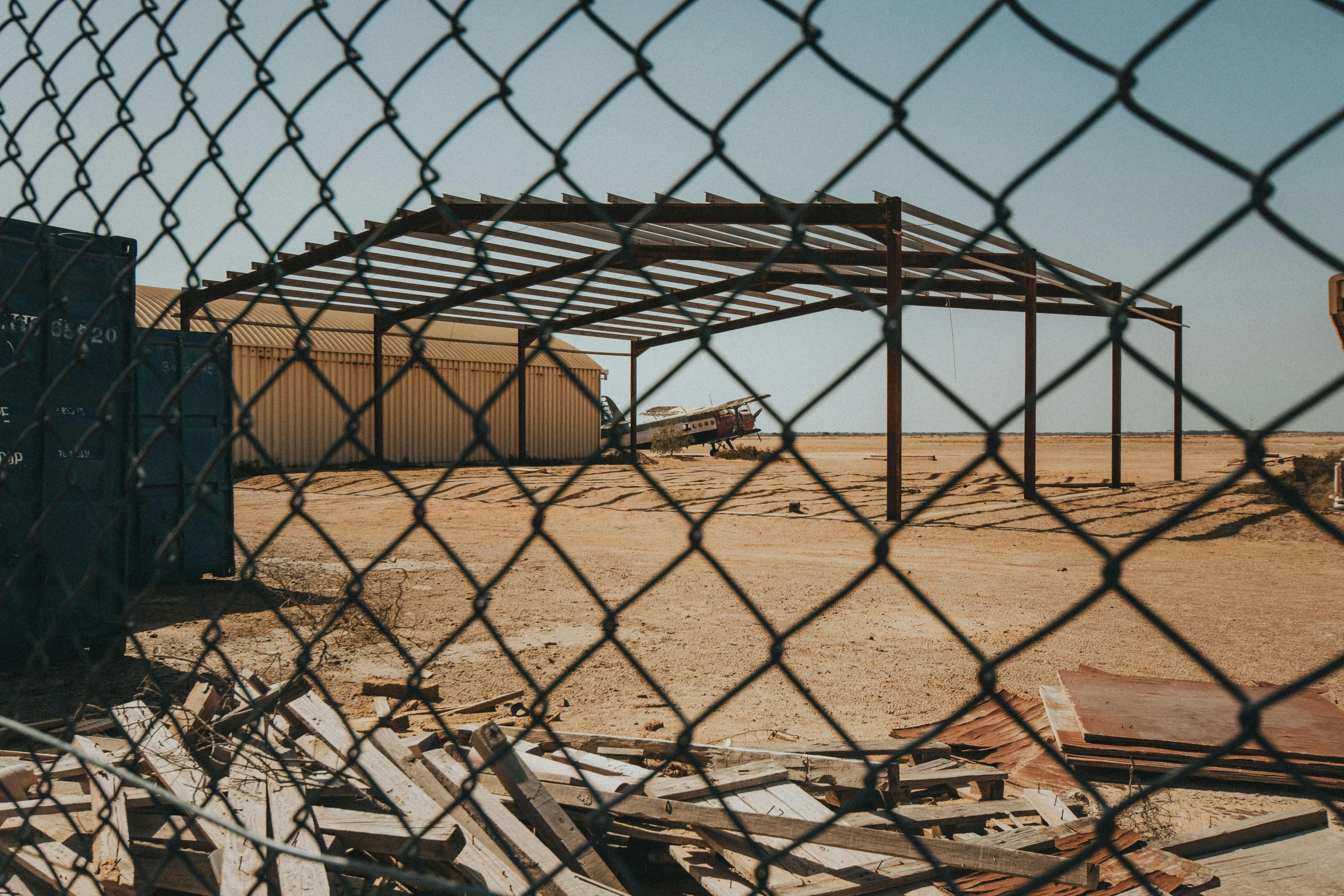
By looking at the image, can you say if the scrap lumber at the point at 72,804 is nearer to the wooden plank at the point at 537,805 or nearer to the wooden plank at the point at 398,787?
the wooden plank at the point at 398,787

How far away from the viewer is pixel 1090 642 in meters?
5.51

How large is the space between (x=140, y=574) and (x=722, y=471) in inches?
550

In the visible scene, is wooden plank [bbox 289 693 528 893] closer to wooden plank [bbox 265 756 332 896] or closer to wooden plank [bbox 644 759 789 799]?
wooden plank [bbox 265 756 332 896]

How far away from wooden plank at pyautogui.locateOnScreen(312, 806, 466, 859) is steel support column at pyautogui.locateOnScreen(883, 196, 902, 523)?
8.20 m

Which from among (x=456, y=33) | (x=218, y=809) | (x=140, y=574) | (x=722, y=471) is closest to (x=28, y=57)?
(x=456, y=33)

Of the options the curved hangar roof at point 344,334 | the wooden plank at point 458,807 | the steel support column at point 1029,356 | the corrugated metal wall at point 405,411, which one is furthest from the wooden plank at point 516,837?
the corrugated metal wall at point 405,411

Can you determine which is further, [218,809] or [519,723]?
[519,723]

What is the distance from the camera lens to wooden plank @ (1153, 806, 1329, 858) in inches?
100

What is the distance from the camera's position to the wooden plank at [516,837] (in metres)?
1.89

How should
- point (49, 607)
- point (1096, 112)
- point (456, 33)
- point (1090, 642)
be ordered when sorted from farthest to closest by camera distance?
point (1090, 642), point (49, 607), point (456, 33), point (1096, 112)

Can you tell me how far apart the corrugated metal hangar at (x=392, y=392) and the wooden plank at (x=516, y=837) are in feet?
54.0

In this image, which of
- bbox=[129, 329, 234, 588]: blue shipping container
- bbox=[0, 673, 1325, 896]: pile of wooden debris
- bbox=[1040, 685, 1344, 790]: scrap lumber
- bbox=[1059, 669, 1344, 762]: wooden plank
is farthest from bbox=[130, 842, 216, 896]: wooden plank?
bbox=[129, 329, 234, 588]: blue shipping container

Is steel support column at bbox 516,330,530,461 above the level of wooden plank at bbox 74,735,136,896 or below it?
above

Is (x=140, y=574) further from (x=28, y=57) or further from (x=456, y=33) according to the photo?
(x=456, y=33)
